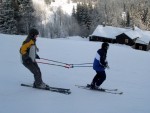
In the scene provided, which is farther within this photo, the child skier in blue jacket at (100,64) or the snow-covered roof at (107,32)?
the snow-covered roof at (107,32)

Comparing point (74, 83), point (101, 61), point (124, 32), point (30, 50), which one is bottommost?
point (124, 32)

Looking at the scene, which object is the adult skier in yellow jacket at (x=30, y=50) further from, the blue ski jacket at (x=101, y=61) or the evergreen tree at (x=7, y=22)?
the evergreen tree at (x=7, y=22)

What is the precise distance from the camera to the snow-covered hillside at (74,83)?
23.2ft

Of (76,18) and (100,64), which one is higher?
(100,64)

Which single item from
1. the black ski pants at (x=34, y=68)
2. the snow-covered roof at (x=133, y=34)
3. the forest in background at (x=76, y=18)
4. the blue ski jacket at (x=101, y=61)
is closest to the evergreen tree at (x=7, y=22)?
the forest in background at (x=76, y=18)

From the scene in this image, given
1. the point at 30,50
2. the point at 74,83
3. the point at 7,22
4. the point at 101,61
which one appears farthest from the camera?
the point at 7,22

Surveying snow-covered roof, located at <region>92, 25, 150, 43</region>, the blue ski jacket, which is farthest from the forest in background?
the blue ski jacket

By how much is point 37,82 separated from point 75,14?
7269 centimetres

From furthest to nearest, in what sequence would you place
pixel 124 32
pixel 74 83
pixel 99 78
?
pixel 124 32 → pixel 74 83 → pixel 99 78

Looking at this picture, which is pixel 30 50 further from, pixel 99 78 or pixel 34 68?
pixel 99 78

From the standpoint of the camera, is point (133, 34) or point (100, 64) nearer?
point (100, 64)

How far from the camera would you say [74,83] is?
356 inches

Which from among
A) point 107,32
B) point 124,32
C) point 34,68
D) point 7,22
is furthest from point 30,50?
point 107,32

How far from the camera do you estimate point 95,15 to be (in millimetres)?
76938
